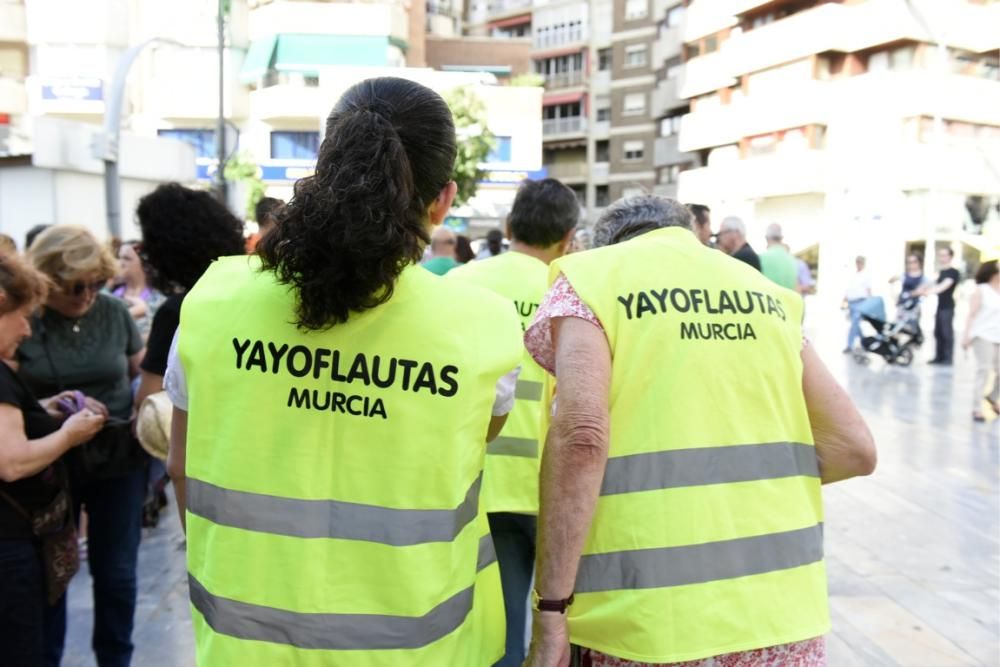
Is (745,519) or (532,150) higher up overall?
(532,150)

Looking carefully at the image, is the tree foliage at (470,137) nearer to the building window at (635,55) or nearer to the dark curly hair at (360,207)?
the dark curly hair at (360,207)

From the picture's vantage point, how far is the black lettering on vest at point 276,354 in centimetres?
159

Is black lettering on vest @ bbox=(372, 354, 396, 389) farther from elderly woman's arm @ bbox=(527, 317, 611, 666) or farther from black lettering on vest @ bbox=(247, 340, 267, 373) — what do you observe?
elderly woman's arm @ bbox=(527, 317, 611, 666)

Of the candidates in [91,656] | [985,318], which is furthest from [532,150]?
[91,656]

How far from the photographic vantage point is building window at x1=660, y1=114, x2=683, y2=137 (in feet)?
172

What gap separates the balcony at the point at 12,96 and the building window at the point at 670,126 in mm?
33719

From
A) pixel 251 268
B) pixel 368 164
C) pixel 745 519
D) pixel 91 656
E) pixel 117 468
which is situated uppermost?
pixel 368 164

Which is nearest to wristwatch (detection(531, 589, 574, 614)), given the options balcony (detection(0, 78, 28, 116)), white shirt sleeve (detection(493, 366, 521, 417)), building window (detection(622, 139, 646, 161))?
white shirt sleeve (detection(493, 366, 521, 417))

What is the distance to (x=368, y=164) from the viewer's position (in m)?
1.52

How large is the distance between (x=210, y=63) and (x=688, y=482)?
3988 centimetres

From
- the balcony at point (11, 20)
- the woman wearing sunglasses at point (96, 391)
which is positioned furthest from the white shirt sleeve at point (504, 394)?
the balcony at point (11, 20)

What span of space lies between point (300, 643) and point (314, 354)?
510 mm

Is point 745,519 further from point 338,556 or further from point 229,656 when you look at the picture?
point 229,656

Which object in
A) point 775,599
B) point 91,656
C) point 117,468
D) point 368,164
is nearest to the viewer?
point 368,164
